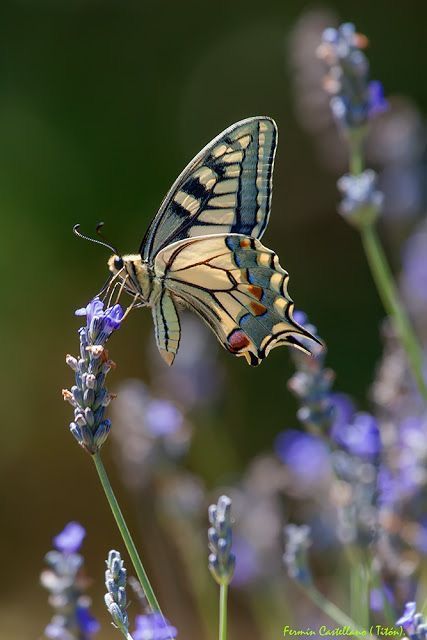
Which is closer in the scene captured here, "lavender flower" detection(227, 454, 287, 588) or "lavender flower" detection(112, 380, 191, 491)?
"lavender flower" detection(227, 454, 287, 588)

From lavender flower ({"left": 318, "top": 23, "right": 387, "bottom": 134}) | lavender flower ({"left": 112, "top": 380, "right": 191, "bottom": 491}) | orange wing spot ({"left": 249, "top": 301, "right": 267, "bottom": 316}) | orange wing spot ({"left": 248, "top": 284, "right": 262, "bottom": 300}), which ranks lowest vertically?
lavender flower ({"left": 112, "top": 380, "right": 191, "bottom": 491})

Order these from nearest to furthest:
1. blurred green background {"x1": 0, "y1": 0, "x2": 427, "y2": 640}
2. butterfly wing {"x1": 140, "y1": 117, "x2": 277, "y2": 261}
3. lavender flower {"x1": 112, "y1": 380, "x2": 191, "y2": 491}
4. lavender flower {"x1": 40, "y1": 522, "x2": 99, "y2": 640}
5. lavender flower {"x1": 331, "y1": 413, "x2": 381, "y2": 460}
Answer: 1. lavender flower {"x1": 40, "y1": 522, "x2": 99, "y2": 640}
2. lavender flower {"x1": 331, "y1": 413, "x2": 381, "y2": 460}
3. butterfly wing {"x1": 140, "y1": 117, "x2": 277, "y2": 261}
4. lavender flower {"x1": 112, "y1": 380, "x2": 191, "y2": 491}
5. blurred green background {"x1": 0, "y1": 0, "x2": 427, "y2": 640}

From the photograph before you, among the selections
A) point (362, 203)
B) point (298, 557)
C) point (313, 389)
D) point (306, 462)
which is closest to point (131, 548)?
point (298, 557)

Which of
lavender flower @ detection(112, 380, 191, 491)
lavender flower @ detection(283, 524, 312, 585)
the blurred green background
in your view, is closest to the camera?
lavender flower @ detection(283, 524, 312, 585)

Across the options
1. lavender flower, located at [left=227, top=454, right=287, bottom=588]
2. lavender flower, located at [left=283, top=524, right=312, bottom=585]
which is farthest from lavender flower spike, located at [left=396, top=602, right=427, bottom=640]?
lavender flower, located at [left=227, top=454, right=287, bottom=588]

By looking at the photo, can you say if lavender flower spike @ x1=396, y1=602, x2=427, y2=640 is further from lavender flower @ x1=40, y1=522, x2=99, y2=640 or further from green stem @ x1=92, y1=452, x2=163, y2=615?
lavender flower @ x1=40, y1=522, x2=99, y2=640

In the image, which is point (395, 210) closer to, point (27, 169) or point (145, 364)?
point (145, 364)

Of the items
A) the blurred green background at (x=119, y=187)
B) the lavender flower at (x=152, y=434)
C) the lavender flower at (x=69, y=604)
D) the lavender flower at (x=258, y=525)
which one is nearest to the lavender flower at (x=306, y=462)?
the lavender flower at (x=258, y=525)
